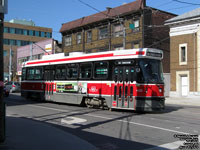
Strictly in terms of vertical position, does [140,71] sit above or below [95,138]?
above

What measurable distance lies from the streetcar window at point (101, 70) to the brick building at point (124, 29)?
1171cm

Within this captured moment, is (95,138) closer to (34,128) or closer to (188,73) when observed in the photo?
(34,128)

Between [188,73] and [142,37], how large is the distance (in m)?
6.70

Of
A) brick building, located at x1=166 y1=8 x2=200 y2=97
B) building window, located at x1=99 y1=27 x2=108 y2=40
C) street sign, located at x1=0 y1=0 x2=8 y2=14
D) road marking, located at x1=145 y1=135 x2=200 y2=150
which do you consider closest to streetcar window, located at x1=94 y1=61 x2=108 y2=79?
road marking, located at x1=145 y1=135 x2=200 y2=150

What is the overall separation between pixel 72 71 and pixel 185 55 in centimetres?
1633

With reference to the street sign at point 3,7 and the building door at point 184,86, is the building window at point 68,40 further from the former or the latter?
the street sign at point 3,7

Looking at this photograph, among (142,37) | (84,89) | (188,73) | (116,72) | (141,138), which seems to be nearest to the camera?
(141,138)

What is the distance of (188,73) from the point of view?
90.9 ft

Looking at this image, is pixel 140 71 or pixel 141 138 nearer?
pixel 141 138

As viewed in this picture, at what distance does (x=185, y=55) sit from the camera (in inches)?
1110

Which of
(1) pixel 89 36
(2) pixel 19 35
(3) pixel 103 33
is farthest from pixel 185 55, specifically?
(2) pixel 19 35

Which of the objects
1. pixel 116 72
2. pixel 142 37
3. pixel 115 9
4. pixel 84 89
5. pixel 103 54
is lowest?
pixel 84 89

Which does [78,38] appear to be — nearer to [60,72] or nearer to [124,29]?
[124,29]

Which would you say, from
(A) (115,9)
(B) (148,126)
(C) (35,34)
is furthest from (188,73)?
(C) (35,34)
